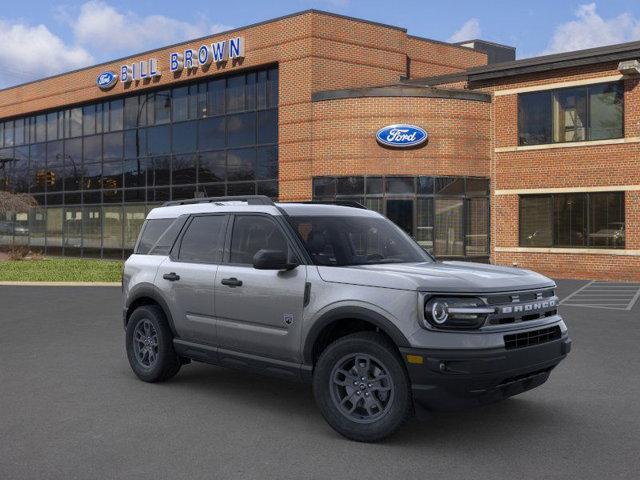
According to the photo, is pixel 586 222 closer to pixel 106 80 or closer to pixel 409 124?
pixel 409 124

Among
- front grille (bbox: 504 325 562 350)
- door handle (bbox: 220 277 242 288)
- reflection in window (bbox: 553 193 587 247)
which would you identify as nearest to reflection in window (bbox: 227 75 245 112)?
reflection in window (bbox: 553 193 587 247)

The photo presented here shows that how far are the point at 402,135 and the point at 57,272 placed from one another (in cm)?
1320

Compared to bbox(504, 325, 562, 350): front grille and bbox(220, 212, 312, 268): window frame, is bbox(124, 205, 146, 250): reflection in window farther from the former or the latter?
bbox(504, 325, 562, 350): front grille

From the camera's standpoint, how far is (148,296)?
7.47 m

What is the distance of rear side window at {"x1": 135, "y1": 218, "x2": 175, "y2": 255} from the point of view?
7.79m

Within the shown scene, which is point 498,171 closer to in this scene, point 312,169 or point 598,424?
point 312,169

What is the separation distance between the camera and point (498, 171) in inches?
974

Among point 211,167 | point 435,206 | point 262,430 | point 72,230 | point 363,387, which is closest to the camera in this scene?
point 363,387

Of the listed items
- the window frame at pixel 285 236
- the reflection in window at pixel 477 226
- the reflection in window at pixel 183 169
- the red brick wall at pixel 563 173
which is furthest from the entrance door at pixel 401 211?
the window frame at pixel 285 236

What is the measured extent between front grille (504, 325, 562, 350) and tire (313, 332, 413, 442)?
828 mm

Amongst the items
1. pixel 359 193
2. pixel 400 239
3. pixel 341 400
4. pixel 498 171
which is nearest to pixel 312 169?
pixel 359 193

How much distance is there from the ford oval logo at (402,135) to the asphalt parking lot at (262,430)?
1604cm

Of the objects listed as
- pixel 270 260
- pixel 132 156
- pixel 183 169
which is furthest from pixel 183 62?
pixel 270 260

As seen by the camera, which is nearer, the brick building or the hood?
the hood
